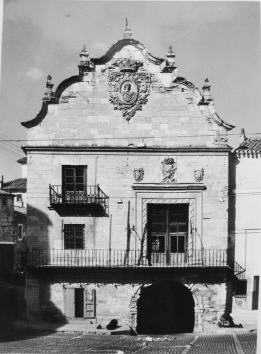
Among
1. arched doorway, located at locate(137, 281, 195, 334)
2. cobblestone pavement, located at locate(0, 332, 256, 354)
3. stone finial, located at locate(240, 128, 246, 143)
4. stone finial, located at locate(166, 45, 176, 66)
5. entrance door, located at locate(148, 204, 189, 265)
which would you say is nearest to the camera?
cobblestone pavement, located at locate(0, 332, 256, 354)

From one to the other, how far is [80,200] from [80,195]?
217 mm

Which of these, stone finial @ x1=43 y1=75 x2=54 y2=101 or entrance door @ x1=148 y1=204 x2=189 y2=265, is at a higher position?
stone finial @ x1=43 y1=75 x2=54 y2=101

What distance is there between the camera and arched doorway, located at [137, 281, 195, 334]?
2052 cm

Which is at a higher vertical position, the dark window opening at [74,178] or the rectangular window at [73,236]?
the dark window opening at [74,178]

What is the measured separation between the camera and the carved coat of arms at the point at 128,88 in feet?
64.0

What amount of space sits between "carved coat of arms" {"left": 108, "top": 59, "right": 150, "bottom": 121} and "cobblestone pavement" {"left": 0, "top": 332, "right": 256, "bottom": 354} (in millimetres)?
7847

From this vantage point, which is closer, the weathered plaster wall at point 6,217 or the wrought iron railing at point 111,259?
the wrought iron railing at point 111,259

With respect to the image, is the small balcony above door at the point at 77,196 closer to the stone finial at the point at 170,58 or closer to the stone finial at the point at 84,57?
the stone finial at the point at 84,57

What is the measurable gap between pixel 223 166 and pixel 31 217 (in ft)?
23.9

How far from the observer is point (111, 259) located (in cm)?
1939

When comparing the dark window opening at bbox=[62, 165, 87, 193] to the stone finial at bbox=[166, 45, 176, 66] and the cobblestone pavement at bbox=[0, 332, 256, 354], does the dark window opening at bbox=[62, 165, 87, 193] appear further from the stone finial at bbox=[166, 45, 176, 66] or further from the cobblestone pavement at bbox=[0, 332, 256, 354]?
the cobblestone pavement at bbox=[0, 332, 256, 354]

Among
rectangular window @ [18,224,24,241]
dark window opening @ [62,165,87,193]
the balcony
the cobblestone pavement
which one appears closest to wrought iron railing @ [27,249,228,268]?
the balcony

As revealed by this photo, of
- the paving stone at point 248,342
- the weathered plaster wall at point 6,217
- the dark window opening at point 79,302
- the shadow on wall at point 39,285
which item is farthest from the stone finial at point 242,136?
the weathered plaster wall at point 6,217

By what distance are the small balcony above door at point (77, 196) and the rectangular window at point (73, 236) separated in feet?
1.71
